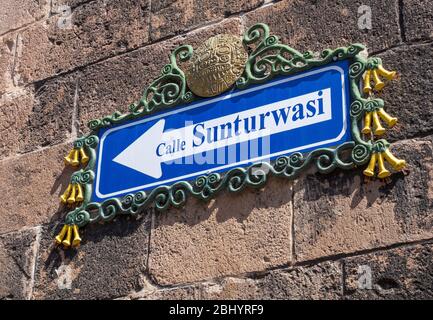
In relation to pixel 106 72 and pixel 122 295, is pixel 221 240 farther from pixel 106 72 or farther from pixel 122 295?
pixel 106 72

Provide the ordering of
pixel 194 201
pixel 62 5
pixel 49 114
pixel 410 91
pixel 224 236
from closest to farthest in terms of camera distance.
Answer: pixel 410 91 → pixel 224 236 → pixel 194 201 → pixel 49 114 → pixel 62 5

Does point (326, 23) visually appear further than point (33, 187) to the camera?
No

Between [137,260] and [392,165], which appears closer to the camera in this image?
[392,165]

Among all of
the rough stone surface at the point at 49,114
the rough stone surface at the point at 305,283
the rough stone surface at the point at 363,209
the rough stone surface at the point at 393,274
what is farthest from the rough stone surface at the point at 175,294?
the rough stone surface at the point at 49,114

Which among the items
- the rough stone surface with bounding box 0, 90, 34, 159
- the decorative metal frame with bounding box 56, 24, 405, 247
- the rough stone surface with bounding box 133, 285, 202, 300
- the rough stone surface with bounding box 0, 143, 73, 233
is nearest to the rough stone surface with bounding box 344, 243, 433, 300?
the decorative metal frame with bounding box 56, 24, 405, 247

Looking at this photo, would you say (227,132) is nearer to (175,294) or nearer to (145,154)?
(145,154)

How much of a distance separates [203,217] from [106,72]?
2.79 feet

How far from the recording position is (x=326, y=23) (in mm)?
3389

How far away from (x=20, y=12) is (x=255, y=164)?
1.58 meters

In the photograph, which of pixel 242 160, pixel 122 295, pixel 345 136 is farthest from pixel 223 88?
pixel 122 295

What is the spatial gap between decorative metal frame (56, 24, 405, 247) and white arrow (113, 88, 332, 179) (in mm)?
Answer: 89

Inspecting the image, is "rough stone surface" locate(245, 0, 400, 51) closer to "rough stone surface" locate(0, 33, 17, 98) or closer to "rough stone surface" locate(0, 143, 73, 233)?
"rough stone surface" locate(0, 143, 73, 233)

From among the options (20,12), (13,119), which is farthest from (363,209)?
(20,12)

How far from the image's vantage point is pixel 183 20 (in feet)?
12.3
